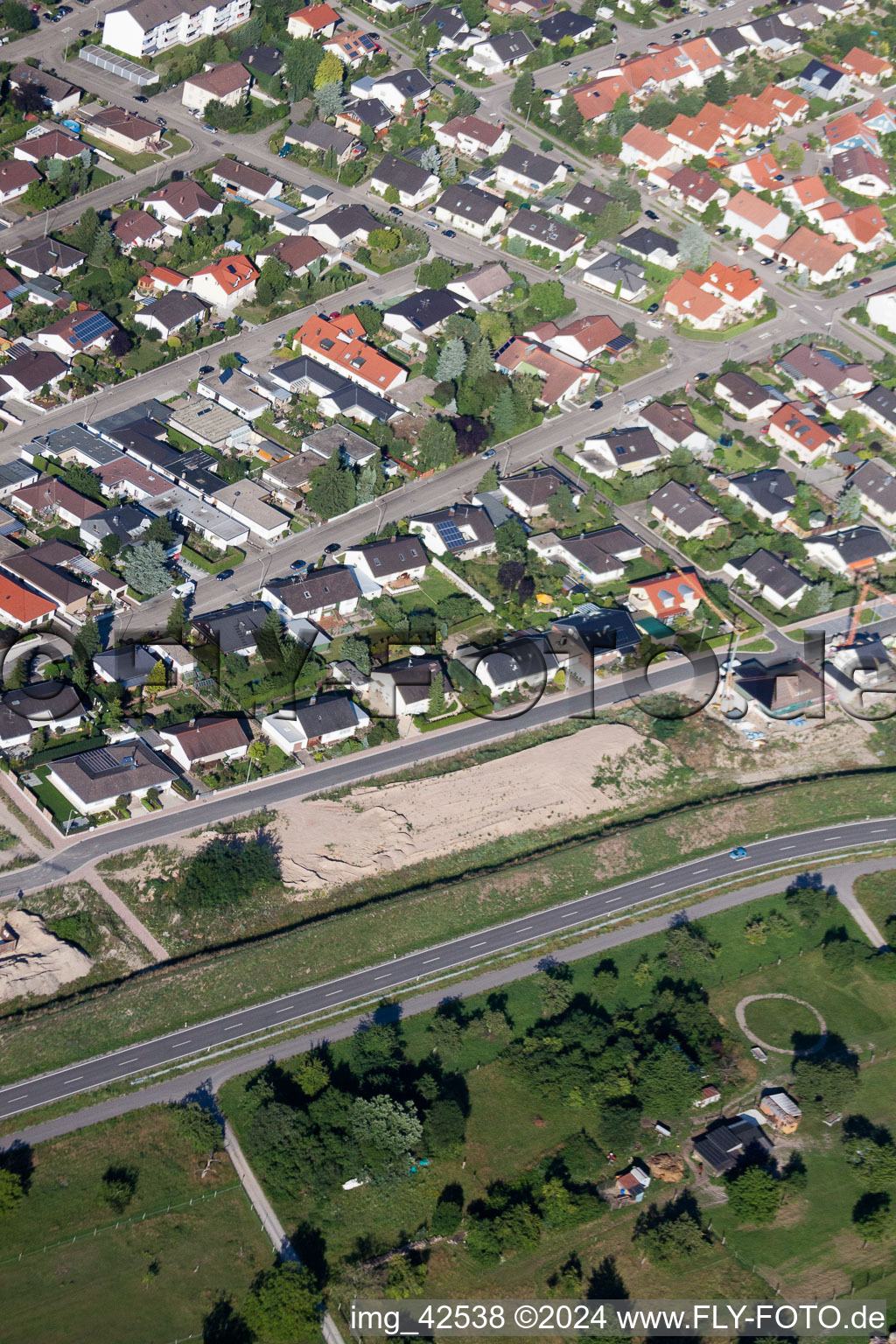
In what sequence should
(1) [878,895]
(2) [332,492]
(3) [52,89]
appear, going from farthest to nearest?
(3) [52,89], (2) [332,492], (1) [878,895]

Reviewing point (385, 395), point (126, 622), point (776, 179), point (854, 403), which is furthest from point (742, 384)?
point (126, 622)

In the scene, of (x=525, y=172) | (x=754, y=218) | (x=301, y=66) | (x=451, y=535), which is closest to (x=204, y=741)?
(x=451, y=535)

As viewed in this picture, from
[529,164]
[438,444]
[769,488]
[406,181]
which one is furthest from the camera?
[529,164]

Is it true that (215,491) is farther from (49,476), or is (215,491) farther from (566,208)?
(566,208)

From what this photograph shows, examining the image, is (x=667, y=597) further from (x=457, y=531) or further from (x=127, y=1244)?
(x=127, y=1244)

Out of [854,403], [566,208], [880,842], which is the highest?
[566,208]

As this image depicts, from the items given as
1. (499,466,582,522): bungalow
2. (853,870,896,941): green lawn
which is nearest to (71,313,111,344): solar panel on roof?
(499,466,582,522): bungalow

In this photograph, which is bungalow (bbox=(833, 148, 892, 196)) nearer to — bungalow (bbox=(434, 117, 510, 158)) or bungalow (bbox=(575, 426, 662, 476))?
bungalow (bbox=(434, 117, 510, 158))
